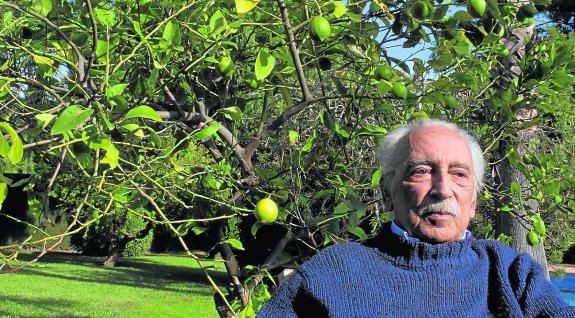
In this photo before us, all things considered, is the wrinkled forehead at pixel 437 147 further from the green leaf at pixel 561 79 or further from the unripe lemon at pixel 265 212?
the green leaf at pixel 561 79

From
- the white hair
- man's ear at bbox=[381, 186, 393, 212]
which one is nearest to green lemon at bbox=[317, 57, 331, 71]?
the white hair

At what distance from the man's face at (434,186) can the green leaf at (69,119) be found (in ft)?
Result: 2.79

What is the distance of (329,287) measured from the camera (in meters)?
1.84

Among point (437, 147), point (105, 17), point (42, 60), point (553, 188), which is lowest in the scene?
point (553, 188)

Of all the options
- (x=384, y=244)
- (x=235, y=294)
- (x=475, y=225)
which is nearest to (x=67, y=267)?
(x=475, y=225)

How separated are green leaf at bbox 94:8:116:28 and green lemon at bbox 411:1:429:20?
932mm

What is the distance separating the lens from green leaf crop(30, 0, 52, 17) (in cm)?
216

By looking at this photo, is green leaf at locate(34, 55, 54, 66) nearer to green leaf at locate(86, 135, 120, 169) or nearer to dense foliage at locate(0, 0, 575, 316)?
dense foliage at locate(0, 0, 575, 316)

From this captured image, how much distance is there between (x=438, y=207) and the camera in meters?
1.84

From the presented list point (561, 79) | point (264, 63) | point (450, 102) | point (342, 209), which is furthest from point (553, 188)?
point (264, 63)

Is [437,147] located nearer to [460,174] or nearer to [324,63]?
[460,174]

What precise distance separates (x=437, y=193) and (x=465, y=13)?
87cm

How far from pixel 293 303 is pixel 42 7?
3.94ft

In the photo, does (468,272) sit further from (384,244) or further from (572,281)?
(572,281)
